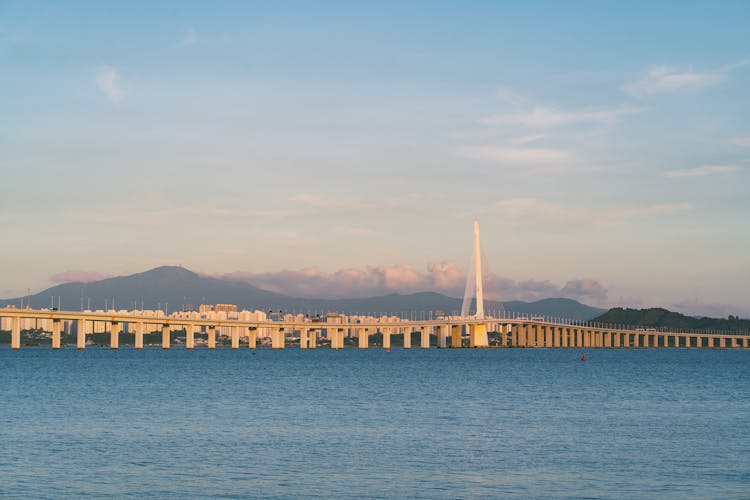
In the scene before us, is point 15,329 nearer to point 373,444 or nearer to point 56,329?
point 56,329

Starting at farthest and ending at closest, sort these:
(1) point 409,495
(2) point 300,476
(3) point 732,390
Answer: (3) point 732,390 < (2) point 300,476 < (1) point 409,495

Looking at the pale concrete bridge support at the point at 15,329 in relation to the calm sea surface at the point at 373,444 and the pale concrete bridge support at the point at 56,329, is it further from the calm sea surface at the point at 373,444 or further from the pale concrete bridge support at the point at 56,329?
the calm sea surface at the point at 373,444

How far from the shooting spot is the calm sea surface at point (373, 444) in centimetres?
2773

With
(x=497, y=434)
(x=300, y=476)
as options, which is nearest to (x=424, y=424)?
(x=497, y=434)

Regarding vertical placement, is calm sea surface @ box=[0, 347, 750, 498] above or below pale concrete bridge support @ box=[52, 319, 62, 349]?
below

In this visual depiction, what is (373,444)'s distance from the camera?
3681 cm

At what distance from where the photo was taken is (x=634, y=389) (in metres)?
73.1

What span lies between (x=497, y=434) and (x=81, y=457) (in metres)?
16.6

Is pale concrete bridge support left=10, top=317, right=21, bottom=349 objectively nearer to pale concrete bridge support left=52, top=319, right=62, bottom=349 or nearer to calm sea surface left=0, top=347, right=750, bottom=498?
pale concrete bridge support left=52, top=319, right=62, bottom=349

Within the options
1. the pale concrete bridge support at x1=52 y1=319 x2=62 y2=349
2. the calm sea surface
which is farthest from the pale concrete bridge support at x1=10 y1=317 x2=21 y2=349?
the calm sea surface

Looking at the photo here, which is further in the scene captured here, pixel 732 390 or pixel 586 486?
pixel 732 390

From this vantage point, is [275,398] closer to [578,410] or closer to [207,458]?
[578,410]

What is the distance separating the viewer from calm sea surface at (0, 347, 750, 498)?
91.0 feet

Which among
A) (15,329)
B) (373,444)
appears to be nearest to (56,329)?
(15,329)
